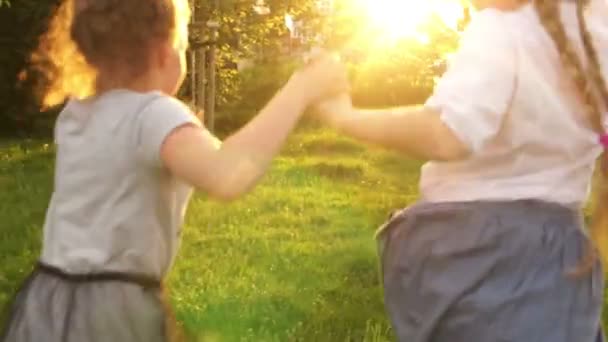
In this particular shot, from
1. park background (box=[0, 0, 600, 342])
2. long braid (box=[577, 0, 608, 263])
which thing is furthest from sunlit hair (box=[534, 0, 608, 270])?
park background (box=[0, 0, 600, 342])

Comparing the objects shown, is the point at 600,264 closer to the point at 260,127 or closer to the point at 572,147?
the point at 572,147

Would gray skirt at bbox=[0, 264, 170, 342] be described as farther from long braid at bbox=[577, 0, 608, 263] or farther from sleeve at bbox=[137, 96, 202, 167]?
long braid at bbox=[577, 0, 608, 263]

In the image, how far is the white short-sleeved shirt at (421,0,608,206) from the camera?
1.91 meters

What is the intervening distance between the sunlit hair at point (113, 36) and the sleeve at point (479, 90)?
1.87ft

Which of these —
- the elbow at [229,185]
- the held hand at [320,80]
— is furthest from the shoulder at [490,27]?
the elbow at [229,185]

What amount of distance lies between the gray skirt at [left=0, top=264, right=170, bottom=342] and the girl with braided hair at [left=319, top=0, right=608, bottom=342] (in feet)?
1.63

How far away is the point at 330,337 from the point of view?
4297 millimetres

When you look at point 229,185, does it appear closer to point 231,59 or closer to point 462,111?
point 462,111

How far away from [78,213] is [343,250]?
3891 mm

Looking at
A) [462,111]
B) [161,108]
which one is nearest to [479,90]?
[462,111]

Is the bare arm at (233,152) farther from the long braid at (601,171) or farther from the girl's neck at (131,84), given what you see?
the long braid at (601,171)

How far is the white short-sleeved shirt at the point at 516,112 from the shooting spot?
6.26ft

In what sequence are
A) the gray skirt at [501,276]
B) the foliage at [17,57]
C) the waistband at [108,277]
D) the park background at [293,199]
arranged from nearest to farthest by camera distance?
1. the gray skirt at [501,276]
2. the waistband at [108,277]
3. the park background at [293,199]
4. the foliage at [17,57]

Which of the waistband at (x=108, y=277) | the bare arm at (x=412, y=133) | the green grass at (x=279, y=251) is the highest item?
the bare arm at (x=412, y=133)
